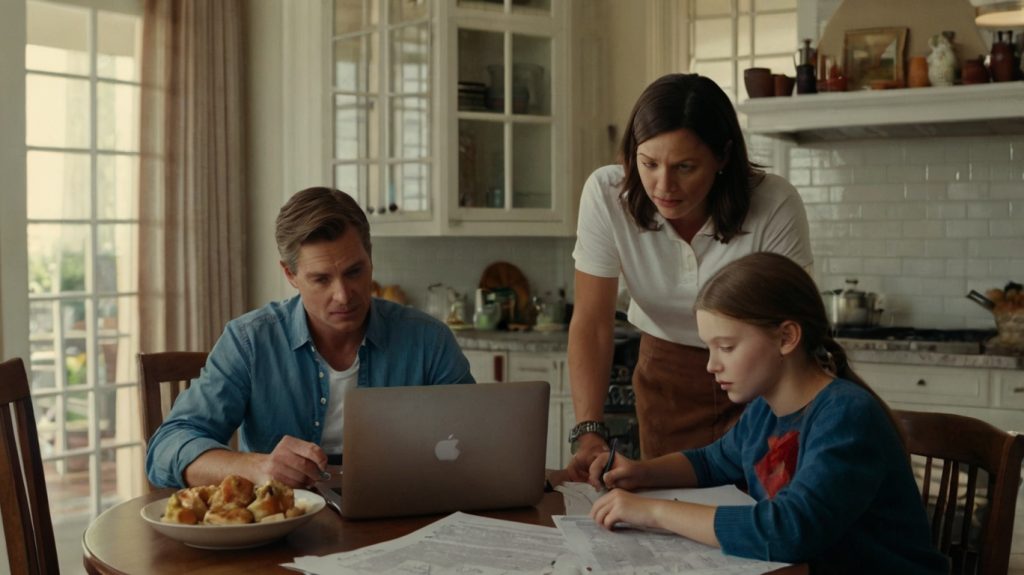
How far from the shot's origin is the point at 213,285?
4.65 m

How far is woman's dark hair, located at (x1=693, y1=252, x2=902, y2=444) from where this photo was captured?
5.80 feet

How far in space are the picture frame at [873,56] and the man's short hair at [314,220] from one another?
2.57m

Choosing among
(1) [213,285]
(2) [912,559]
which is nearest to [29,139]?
(1) [213,285]

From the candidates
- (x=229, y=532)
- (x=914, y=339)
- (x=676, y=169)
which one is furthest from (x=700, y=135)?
(x=914, y=339)

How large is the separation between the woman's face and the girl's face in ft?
1.34

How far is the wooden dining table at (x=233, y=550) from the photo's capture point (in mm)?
1598

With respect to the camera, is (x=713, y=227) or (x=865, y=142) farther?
(x=865, y=142)

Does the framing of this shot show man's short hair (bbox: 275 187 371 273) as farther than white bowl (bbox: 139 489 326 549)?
Yes

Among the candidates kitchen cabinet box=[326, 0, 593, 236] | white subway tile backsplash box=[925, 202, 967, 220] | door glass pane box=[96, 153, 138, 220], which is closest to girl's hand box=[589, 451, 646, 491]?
kitchen cabinet box=[326, 0, 593, 236]

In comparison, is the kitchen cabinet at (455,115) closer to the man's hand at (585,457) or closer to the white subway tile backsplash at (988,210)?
the white subway tile backsplash at (988,210)

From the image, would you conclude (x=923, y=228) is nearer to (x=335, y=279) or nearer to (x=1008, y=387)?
(x=1008, y=387)

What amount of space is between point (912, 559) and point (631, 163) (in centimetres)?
98

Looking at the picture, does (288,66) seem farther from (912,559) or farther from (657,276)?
(912,559)

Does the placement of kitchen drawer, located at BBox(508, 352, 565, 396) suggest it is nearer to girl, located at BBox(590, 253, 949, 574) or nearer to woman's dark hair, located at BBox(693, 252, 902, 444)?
girl, located at BBox(590, 253, 949, 574)
